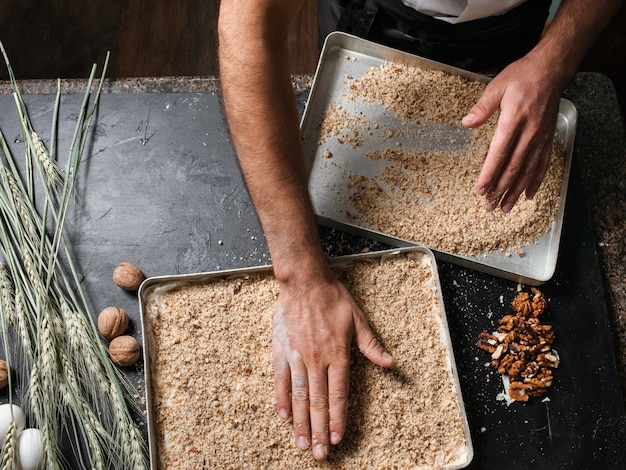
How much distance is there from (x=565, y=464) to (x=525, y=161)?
0.60m

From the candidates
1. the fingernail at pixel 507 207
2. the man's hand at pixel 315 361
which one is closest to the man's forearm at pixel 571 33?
the fingernail at pixel 507 207

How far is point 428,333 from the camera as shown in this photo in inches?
45.6

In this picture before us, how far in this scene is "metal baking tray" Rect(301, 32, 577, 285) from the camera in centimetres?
121

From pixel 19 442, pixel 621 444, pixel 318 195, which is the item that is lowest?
pixel 19 442

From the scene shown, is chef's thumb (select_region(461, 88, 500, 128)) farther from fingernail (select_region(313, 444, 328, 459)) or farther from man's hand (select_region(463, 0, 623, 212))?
fingernail (select_region(313, 444, 328, 459))

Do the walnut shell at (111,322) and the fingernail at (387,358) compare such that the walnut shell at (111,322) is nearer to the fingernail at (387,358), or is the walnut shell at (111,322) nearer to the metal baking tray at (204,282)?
the metal baking tray at (204,282)

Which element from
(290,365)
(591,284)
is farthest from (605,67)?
(290,365)

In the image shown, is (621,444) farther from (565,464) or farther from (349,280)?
(349,280)

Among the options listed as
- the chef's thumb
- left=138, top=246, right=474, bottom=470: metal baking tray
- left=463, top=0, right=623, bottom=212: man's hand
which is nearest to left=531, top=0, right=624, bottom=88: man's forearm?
left=463, top=0, right=623, bottom=212: man's hand

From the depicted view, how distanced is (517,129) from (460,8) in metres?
0.28

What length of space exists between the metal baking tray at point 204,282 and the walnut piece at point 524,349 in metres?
0.12

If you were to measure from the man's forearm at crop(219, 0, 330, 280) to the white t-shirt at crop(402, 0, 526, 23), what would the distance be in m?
0.27

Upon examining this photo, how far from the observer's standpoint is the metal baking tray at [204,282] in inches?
42.1

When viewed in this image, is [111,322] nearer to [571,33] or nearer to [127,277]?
[127,277]
